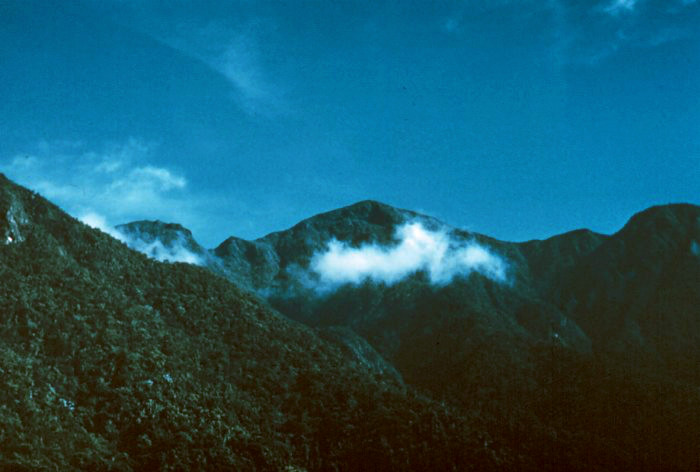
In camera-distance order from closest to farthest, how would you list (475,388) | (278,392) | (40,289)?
(40,289), (278,392), (475,388)

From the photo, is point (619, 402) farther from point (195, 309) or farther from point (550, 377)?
point (195, 309)

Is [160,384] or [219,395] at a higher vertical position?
[160,384]

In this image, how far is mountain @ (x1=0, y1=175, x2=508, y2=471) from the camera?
71.9m

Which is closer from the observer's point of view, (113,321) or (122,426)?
(122,426)

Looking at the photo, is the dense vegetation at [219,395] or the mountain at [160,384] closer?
the mountain at [160,384]

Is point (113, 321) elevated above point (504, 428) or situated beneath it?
elevated above

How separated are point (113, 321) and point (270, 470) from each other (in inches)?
1511

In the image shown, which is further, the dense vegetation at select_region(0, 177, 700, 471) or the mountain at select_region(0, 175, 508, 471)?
the dense vegetation at select_region(0, 177, 700, 471)

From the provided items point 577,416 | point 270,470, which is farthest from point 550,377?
point 270,470

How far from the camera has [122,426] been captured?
249 feet

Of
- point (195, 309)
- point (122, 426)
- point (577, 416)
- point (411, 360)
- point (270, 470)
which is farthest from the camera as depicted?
point (411, 360)

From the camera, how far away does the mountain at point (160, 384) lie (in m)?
71.9

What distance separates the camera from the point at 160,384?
8475 cm

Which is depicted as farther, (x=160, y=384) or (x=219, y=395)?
(x=219, y=395)
